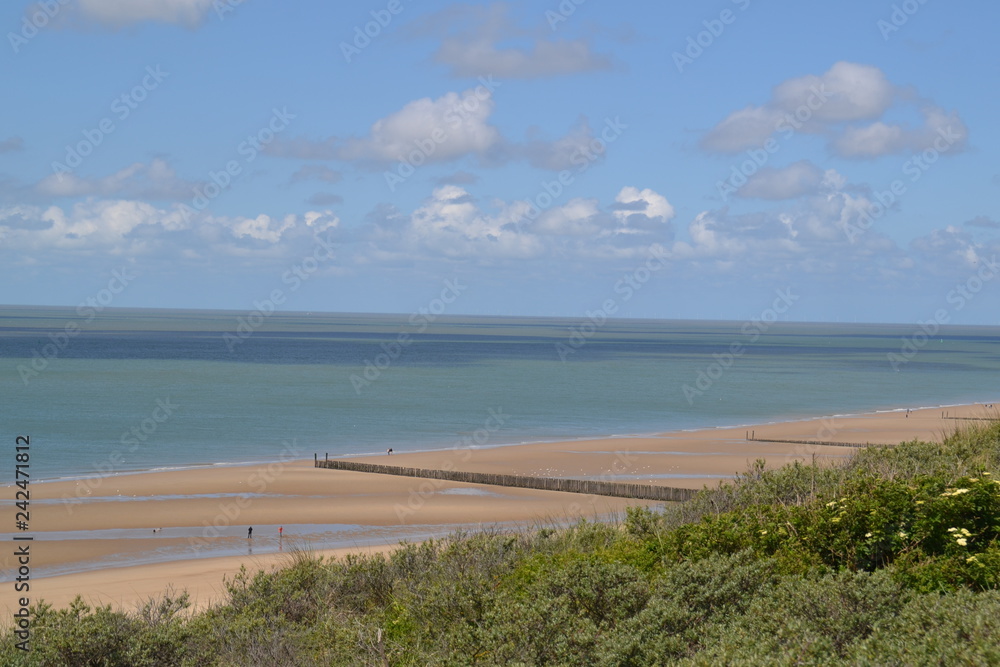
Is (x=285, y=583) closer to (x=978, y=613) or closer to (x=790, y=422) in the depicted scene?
(x=978, y=613)

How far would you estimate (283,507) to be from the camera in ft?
100

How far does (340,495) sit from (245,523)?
214 inches

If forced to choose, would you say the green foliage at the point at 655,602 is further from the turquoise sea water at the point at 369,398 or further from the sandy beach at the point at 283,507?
the turquoise sea water at the point at 369,398

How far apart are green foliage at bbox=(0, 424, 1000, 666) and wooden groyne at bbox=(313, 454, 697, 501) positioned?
1817cm

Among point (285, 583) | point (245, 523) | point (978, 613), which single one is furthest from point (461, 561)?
point (245, 523)

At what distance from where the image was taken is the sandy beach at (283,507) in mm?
21953

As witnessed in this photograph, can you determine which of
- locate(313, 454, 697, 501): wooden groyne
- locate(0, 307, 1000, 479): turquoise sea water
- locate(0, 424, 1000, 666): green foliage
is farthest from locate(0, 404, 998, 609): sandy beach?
locate(0, 424, 1000, 666): green foliage

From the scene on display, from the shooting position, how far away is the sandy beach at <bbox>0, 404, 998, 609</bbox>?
2195 cm

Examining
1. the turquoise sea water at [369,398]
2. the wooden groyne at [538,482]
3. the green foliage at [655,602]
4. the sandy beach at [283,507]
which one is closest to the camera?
the green foliage at [655,602]

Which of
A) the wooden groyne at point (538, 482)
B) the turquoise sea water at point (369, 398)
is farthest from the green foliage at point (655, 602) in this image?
the turquoise sea water at point (369, 398)

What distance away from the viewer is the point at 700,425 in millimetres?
56781

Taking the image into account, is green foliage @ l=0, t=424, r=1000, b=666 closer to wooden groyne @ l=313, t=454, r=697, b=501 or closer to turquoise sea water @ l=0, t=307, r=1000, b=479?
wooden groyne @ l=313, t=454, r=697, b=501

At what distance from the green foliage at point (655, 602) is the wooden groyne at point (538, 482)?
1817cm

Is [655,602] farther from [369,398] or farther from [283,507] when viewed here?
[369,398]
